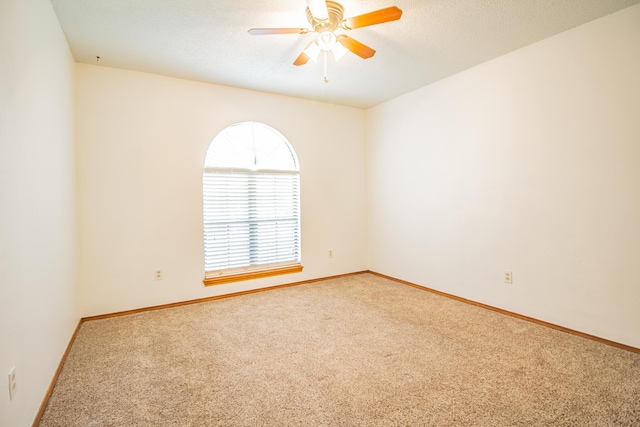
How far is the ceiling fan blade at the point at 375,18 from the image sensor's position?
1784 millimetres

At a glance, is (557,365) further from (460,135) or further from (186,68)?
(186,68)

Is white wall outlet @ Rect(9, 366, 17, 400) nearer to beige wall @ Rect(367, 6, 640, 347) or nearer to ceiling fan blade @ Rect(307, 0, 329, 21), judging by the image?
ceiling fan blade @ Rect(307, 0, 329, 21)

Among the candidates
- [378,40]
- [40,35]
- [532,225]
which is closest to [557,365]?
[532,225]

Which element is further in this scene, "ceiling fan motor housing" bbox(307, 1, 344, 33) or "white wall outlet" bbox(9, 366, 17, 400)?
"ceiling fan motor housing" bbox(307, 1, 344, 33)

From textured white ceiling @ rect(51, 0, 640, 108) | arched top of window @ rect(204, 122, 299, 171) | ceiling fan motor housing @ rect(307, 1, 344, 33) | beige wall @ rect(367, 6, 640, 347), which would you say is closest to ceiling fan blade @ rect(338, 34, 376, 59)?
ceiling fan motor housing @ rect(307, 1, 344, 33)

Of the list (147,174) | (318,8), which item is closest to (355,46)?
(318,8)

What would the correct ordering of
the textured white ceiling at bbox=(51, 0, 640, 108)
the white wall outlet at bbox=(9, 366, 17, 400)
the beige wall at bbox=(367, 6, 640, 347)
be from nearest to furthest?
the white wall outlet at bbox=(9, 366, 17, 400), the textured white ceiling at bbox=(51, 0, 640, 108), the beige wall at bbox=(367, 6, 640, 347)

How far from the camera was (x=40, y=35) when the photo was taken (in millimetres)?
1890

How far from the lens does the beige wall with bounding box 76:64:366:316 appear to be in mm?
3020

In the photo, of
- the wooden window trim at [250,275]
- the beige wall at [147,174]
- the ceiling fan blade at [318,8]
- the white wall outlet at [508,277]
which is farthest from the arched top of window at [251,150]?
the white wall outlet at [508,277]

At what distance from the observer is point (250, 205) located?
12.8ft

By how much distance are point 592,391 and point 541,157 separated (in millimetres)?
1845

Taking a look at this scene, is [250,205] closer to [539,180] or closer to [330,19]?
[330,19]

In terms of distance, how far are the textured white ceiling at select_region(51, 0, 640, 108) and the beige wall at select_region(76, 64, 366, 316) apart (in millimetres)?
271
